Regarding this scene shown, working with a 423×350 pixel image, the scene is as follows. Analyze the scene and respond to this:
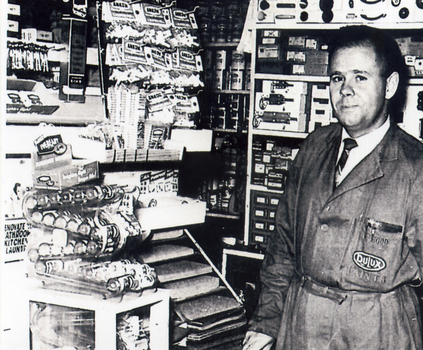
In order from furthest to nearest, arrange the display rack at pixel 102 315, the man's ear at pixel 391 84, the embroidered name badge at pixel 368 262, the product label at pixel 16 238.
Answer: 1. the product label at pixel 16 238
2. the display rack at pixel 102 315
3. the man's ear at pixel 391 84
4. the embroidered name badge at pixel 368 262

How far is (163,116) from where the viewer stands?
2.33m

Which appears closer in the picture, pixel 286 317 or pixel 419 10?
pixel 286 317

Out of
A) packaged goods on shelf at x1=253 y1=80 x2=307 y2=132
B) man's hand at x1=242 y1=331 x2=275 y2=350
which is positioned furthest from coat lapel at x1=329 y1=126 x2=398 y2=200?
packaged goods on shelf at x1=253 y1=80 x2=307 y2=132

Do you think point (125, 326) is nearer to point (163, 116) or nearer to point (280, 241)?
point (280, 241)

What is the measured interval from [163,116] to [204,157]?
1.73 metres

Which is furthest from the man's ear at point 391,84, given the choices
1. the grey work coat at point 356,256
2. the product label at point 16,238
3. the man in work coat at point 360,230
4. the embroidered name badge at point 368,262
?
the product label at point 16,238

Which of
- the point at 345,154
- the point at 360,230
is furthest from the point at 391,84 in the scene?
the point at 360,230

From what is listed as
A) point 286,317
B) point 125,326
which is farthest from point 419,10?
point 125,326

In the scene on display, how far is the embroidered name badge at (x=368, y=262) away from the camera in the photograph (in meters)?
1.58

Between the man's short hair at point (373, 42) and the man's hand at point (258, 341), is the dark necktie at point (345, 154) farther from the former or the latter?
the man's hand at point (258, 341)

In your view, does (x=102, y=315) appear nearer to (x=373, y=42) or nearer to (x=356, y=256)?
(x=356, y=256)

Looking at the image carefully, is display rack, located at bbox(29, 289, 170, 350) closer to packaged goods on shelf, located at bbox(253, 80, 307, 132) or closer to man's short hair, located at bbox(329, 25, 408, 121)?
man's short hair, located at bbox(329, 25, 408, 121)

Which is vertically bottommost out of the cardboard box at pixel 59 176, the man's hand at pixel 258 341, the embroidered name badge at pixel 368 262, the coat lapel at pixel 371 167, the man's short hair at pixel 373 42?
the man's hand at pixel 258 341

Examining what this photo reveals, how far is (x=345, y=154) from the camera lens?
1.75 m
